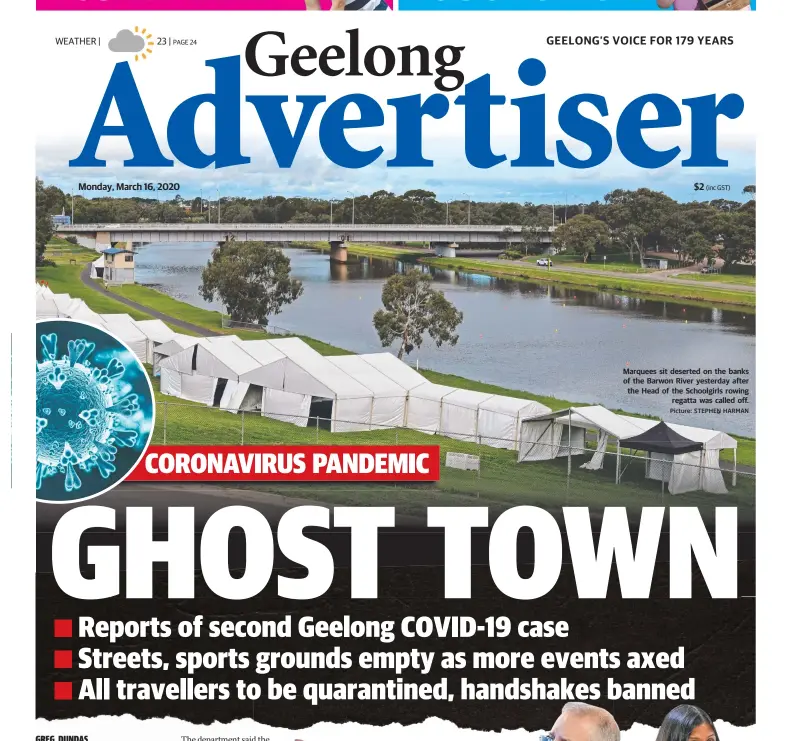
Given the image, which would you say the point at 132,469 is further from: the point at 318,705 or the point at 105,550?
the point at 318,705

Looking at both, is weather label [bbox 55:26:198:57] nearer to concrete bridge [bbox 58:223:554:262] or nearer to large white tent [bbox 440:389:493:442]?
concrete bridge [bbox 58:223:554:262]

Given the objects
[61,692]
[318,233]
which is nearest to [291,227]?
[318,233]

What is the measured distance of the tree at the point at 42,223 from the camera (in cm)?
970

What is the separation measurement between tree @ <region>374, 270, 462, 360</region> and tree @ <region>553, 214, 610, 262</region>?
102 cm

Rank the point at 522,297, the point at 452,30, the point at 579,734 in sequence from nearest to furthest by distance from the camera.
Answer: the point at 579,734, the point at 452,30, the point at 522,297

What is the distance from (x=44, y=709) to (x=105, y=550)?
1228 millimetres

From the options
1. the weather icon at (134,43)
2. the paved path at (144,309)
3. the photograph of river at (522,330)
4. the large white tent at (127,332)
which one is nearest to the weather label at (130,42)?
the weather icon at (134,43)

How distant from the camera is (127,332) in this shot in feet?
32.7

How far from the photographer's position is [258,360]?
1020 cm

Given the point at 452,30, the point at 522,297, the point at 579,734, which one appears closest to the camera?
the point at 579,734

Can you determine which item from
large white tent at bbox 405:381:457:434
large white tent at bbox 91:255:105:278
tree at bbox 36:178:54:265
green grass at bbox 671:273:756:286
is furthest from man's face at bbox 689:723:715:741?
tree at bbox 36:178:54:265

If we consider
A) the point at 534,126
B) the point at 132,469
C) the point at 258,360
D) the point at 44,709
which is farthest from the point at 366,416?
the point at 44,709

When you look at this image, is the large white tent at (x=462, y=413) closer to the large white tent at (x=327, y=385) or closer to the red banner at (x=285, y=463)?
the red banner at (x=285, y=463)

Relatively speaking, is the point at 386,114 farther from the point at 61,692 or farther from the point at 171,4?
the point at 61,692
